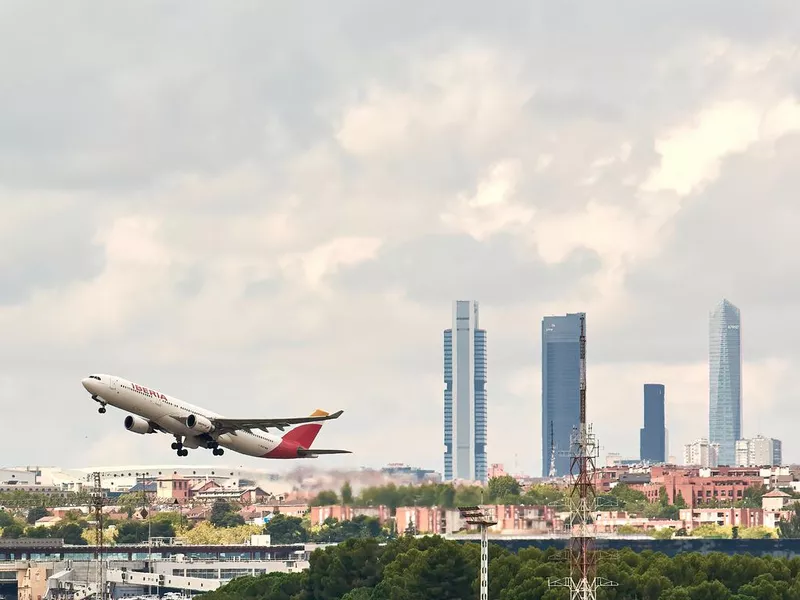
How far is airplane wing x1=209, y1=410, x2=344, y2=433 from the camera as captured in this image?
548ft

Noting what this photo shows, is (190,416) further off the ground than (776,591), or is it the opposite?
(190,416)

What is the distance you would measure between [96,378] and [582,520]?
36.1 m

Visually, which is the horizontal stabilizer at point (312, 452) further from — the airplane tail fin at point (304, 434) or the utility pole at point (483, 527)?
the utility pole at point (483, 527)

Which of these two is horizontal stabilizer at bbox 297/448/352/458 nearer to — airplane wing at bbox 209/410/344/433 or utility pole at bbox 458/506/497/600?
airplane wing at bbox 209/410/344/433

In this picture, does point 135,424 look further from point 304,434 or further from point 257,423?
point 304,434

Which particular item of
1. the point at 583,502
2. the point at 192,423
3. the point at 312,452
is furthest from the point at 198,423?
the point at 583,502

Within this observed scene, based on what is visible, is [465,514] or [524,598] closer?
[465,514]

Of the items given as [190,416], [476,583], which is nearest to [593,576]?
[190,416]

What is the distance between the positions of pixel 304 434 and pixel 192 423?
84.9 feet

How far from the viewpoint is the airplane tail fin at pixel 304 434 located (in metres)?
186

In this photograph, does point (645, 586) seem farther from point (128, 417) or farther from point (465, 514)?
point (128, 417)

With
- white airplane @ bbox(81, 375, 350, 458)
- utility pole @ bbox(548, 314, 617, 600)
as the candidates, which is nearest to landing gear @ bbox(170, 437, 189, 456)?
white airplane @ bbox(81, 375, 350, 458)

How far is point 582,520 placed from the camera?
141875mm

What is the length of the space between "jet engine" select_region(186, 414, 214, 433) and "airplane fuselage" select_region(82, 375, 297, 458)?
10.5 inches
